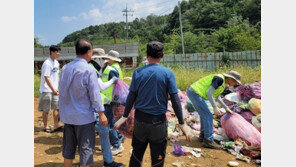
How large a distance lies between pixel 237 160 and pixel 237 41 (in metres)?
17.7

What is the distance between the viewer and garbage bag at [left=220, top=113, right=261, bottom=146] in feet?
12.1

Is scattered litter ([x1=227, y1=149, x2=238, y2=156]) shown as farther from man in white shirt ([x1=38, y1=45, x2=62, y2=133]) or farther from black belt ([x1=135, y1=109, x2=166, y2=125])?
man in white shirt ([x1=38, y1=45, x2=62, y2=133])

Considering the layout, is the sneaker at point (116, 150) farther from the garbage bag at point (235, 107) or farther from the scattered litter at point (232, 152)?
the garbage bag at point (235, 107)

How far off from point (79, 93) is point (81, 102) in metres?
0.09

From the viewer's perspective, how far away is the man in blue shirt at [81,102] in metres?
2.07

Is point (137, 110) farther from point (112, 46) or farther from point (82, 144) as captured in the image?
point (112, 46)

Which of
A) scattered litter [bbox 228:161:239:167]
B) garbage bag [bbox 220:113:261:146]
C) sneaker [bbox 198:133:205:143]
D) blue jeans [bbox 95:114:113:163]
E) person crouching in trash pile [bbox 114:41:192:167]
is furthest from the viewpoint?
sneaker [bbox 198:133:205:143]

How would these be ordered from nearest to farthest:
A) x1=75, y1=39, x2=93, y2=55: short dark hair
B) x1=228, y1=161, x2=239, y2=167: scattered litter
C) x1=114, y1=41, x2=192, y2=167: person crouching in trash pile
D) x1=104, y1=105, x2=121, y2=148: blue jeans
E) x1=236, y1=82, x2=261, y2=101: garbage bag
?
x1=114, y1=41, x2=192, y2=167: person crouching in trash pile < x1=75, y1=39, x2=93, y2=55: short dark hair < x1=104, y1=105, x2=121, y2=148: blue jeans < x1=228, y1=161, x2=239, y2=167: scattered litter < x1=236, y1=82, x2=261, y2=101: garbage bag

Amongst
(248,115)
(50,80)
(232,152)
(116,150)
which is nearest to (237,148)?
(232,152)

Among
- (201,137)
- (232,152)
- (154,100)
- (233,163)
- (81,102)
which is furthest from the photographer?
(201,137)

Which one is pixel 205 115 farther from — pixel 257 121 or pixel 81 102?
pixel 81 102

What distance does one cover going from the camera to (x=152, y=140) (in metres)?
2.05

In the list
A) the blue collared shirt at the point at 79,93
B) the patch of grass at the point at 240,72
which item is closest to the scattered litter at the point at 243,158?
the blue collared shirt at the point at 79,93

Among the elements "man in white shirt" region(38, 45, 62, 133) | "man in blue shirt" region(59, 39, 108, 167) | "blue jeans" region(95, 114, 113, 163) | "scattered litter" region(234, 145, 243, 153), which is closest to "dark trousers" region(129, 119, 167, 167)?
"man in blue shirt" region(59, 39, 108, 167)
